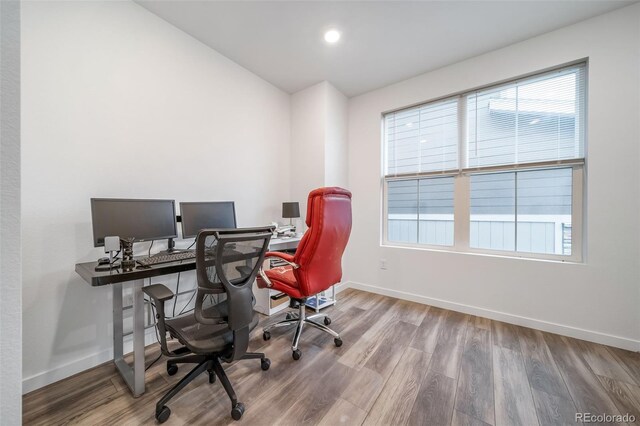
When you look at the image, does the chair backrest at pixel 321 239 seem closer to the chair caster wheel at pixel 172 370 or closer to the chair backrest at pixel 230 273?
the chair backrest at pixel 230 273

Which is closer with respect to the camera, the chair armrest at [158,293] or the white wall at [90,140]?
the chair armrest at [158,293]

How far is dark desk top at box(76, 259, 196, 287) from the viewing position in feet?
4.19

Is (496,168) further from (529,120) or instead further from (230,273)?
(230,273)

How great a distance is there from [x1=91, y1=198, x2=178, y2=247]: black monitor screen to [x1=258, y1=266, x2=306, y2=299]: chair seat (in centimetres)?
89

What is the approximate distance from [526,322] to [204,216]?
3378 millimetres

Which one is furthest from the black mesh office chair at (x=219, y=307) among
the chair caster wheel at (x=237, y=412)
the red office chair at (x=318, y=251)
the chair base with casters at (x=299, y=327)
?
the chair base with casters at (x=299, y=327)

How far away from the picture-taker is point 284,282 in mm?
1995

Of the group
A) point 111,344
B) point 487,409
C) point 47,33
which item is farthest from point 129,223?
point 487,409

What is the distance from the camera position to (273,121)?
129 inches

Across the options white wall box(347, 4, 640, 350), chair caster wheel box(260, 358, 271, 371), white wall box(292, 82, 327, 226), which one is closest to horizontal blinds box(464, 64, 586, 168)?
white wall box(347, 4, 640, 350)

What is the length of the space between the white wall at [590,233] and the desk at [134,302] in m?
2.77

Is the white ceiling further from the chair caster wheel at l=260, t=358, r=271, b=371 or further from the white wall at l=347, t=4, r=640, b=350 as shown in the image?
the chair caster wheel at l=260, t=358, r=271, b=371

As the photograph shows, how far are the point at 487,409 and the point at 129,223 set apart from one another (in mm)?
2690

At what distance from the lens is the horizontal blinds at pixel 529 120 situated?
2281 millimetres
